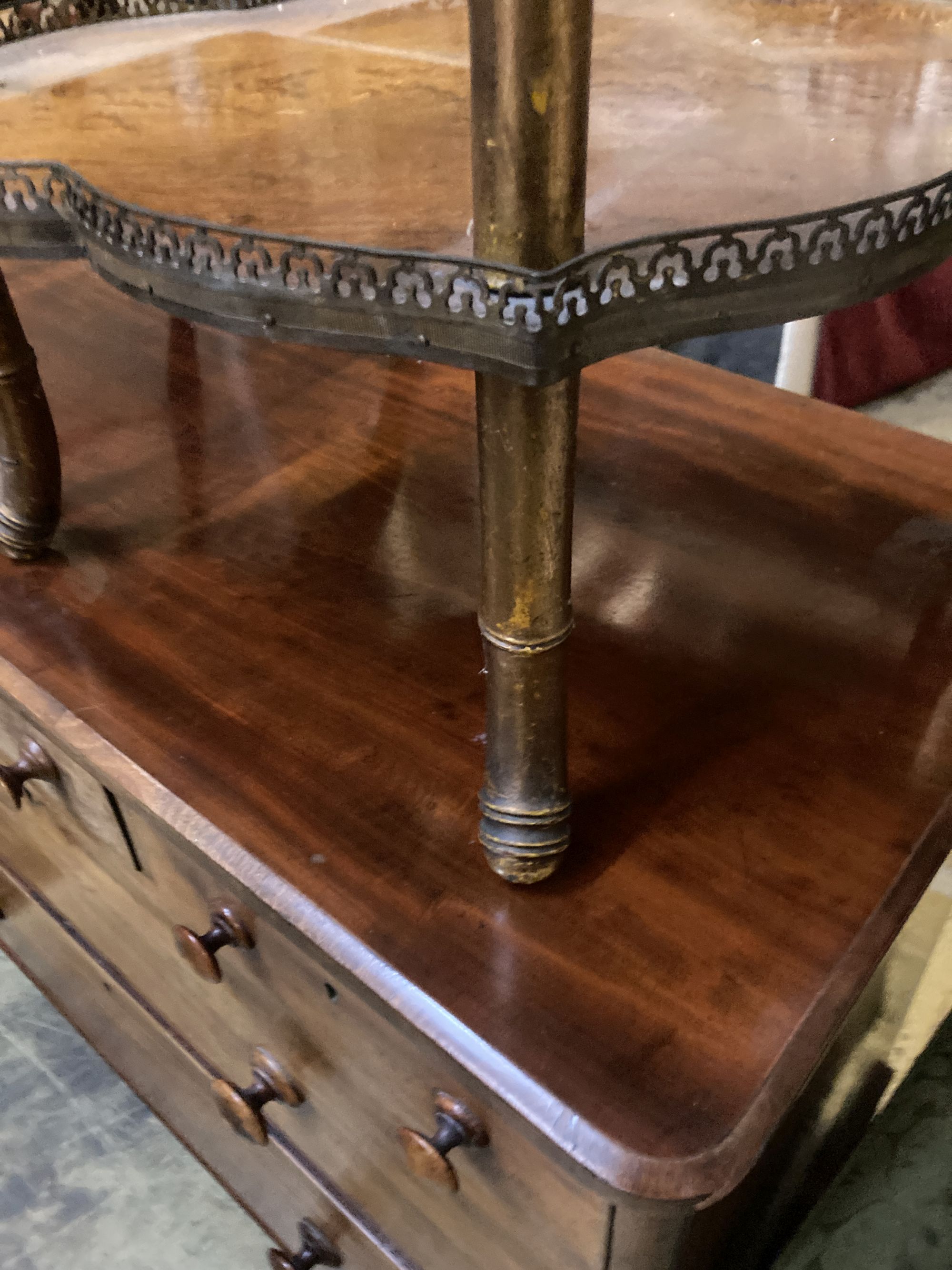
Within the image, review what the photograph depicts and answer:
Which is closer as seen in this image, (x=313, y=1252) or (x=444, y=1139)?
(x=444, y=1139)

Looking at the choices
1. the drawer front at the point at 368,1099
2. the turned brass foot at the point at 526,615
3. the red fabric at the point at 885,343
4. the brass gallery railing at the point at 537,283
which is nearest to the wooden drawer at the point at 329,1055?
the drawer front at the point at 368,1099

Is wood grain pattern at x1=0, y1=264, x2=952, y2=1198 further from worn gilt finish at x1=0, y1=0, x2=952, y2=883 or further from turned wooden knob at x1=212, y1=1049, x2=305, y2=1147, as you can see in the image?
turned wooden knob at x1=212, y1=1049, x2=305, y2=1147

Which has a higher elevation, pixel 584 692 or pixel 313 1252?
pixel 584 692

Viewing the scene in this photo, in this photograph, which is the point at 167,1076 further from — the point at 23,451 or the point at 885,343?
the point at 885,343

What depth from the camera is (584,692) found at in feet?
2.11

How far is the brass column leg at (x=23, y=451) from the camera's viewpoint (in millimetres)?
685

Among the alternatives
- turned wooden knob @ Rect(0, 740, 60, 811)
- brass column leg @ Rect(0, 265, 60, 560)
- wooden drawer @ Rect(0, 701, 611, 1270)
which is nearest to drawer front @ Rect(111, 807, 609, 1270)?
wooden drawer @ Rect(0, 701, 611, 1270)

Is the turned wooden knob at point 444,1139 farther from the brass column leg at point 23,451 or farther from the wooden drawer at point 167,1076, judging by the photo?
the brass column leg at point 23,451

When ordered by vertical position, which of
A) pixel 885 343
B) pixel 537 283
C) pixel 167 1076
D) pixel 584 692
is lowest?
pixel 167 1076

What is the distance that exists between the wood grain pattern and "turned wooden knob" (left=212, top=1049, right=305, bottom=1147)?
0.19 meters

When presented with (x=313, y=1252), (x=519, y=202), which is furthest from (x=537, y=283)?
(x=313, y=1252)

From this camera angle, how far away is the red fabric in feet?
5.32

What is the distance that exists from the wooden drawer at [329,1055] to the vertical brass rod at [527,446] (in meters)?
0.12

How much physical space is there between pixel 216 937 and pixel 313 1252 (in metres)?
0.32
